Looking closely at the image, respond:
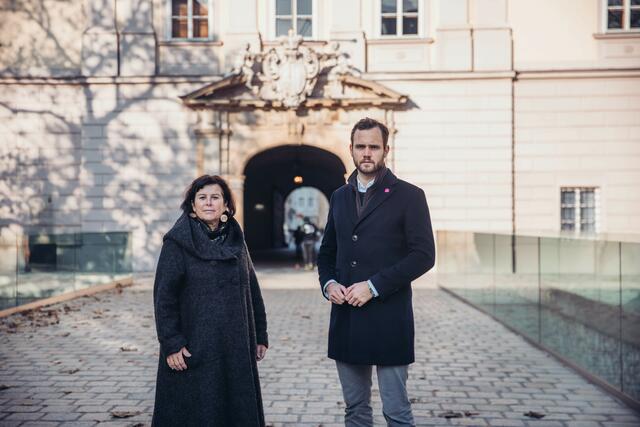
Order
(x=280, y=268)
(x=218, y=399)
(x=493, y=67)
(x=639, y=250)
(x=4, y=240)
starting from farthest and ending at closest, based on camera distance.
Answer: (x=280, y=268)
(x=493, y=67)
(x=4, y=240)
(x=639, y=250)
(x=218, y=399)

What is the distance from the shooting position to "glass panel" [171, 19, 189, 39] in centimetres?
1590

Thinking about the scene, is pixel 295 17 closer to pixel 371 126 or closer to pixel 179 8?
pixel 179 8

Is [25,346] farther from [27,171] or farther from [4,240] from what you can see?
[27,171]

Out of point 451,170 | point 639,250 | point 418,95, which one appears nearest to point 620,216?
point 451,170

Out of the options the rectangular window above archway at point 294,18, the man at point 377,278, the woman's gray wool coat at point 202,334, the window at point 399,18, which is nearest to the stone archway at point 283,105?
the rectangular window above archway at point 294,18

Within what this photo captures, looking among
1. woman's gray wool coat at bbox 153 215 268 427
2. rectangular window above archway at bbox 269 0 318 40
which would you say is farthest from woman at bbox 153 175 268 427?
rectangular window above archway at bbox 269 0 318 40

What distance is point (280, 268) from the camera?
1741cm

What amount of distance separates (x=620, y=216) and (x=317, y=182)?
14942 millimetres

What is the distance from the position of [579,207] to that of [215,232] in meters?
14.8

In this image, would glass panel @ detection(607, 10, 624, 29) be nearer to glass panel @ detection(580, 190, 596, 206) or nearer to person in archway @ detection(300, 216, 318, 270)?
glass panel @ detection(580, 190, 596, 206)

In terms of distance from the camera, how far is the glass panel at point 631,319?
4.60 metres

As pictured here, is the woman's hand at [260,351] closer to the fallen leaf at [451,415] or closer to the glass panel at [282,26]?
the fallen leaf at [451,415]

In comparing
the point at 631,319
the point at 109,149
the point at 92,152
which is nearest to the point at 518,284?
the point at 631,319

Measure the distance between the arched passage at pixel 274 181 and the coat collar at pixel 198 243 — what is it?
14.6 m
